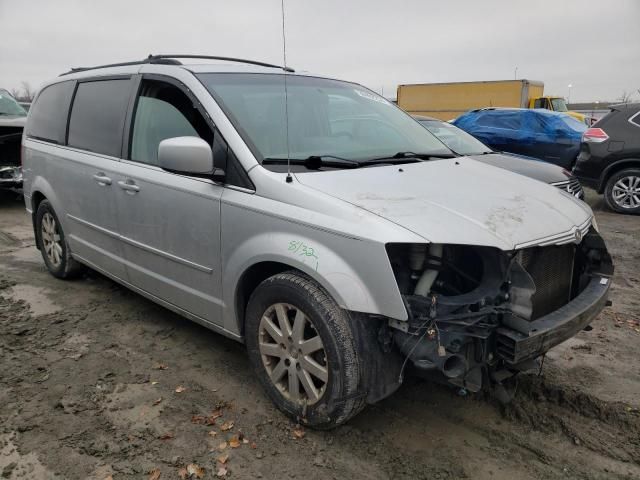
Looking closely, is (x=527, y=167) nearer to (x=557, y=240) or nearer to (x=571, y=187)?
(x=571, y=187)

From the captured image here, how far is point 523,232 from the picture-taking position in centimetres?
244

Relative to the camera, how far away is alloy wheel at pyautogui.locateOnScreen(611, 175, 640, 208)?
8.70 metres

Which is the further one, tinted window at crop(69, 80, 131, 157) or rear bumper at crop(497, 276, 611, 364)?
tinted window at crop(69, 80, 131, 157)

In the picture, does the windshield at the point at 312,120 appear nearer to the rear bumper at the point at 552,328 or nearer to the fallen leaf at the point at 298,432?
the rear bumper at the point at 552,328

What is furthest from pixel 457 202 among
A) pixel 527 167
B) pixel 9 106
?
pixel 9 106

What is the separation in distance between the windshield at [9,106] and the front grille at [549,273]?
30.3 feet

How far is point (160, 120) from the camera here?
343cm

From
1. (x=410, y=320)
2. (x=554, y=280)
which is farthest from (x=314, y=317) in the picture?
(x=554, y=280)

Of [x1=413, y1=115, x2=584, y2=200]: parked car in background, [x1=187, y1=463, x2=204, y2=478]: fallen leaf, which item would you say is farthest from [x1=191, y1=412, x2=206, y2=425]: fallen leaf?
[x1=413, y1=115, x2=584, y2=200]: parked car in background

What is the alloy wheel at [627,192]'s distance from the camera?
8695mm

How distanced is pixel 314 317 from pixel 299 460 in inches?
28.1

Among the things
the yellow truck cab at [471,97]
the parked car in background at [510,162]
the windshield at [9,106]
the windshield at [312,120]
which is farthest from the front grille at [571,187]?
the yellow truck cab at [471,97]

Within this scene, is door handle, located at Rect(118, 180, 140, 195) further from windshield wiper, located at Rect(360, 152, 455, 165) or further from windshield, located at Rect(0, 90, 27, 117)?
windshield, located at Rect(0, 90, 27, 117)

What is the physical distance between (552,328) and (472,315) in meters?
0.46
